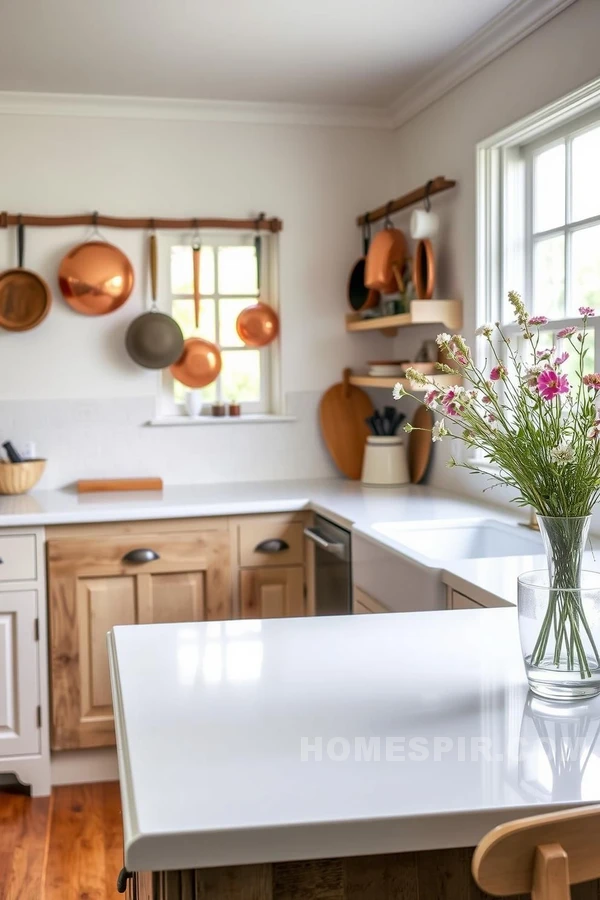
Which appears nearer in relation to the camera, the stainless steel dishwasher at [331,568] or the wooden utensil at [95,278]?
the stainless steel dishwasher at [331,568]

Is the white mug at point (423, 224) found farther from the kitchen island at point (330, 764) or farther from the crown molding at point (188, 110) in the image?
the kitchen island at point (330, 764)

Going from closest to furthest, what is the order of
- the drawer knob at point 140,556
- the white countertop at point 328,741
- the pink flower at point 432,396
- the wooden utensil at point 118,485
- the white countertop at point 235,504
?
the white countertop at point 328,741 < the pink flower at point 432,396 < the white countertop at point 235,504 < the drawer knob at point 140,556 < the wooden utensil at point 118,485

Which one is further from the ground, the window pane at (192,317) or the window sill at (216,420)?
the window pane at (192,317)

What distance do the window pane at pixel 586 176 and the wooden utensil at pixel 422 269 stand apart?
67 cm

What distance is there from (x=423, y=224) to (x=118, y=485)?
151 cm

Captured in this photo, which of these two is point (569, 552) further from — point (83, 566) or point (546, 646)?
point (83, 566)

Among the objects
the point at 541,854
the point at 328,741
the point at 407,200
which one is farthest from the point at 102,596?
the point at 541,854

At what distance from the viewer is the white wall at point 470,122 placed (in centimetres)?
276

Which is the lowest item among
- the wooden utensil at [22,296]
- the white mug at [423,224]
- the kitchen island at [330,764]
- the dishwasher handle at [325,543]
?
the dishwasher handle at [325,543]

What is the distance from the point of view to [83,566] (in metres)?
3.30

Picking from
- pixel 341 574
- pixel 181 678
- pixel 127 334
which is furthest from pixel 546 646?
pixel 127 334

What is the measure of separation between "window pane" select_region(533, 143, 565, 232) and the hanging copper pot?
Answer: 127 cm

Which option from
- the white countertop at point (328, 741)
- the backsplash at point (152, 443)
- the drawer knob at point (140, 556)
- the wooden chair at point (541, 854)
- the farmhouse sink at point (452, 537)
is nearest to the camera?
the wooden chair at point (541, 854)

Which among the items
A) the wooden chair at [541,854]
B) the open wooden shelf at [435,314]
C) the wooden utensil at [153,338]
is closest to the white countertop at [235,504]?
the wooden utensil at [153,338]
